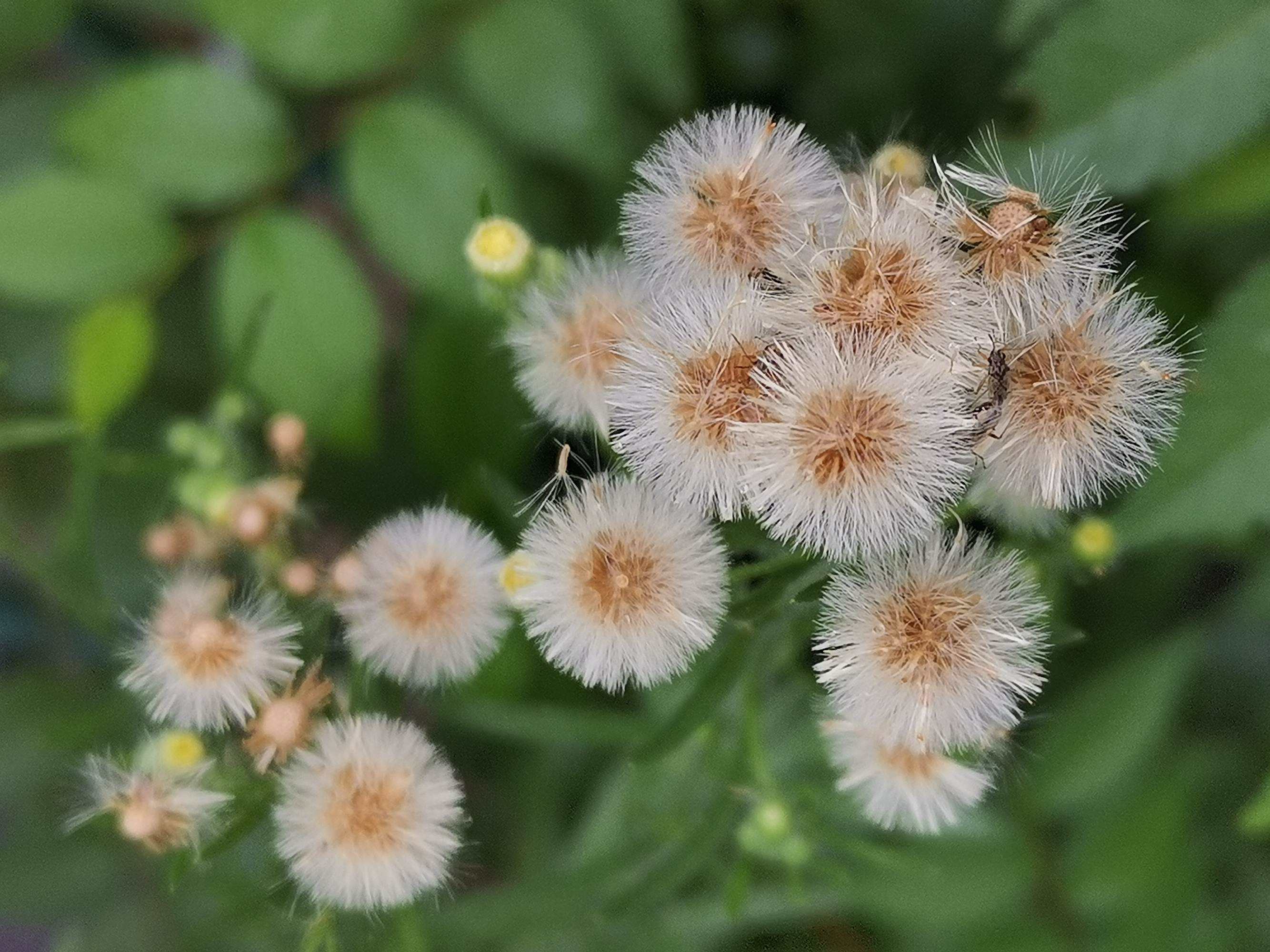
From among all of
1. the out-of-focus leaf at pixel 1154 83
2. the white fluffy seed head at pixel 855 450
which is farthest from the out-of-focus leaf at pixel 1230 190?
the white fluffy seed head at pixel 855 450

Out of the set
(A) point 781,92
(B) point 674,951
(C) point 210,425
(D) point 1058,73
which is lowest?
(B) point 674,951

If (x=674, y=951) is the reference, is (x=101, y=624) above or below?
above

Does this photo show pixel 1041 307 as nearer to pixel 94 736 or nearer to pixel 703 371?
pixel 703 371

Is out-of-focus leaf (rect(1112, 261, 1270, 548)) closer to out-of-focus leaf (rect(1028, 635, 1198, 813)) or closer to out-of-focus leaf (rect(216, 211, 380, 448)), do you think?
out-of-focus leaf (rect(1028, 635, 1198, 813))

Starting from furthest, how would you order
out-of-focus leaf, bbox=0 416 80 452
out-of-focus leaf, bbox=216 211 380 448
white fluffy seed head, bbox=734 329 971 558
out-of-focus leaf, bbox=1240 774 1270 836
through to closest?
out-of-focus leaf, bbox=216 211 380 448 < out-of-focus leaf, bbox=0 416 80 452 < out-of-focus leaf, bbox=1240 774 1270 836 < white fluffy seed head, bbox=734 329 971 558

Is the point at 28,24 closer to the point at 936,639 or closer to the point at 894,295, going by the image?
the point at 894,295

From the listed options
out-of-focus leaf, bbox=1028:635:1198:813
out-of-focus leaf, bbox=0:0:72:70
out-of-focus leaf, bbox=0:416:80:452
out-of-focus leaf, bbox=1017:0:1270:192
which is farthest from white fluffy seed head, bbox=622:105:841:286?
out-of-focus leaf, bbox=0:0:72:70

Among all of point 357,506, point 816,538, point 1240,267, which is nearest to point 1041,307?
point 816,538
